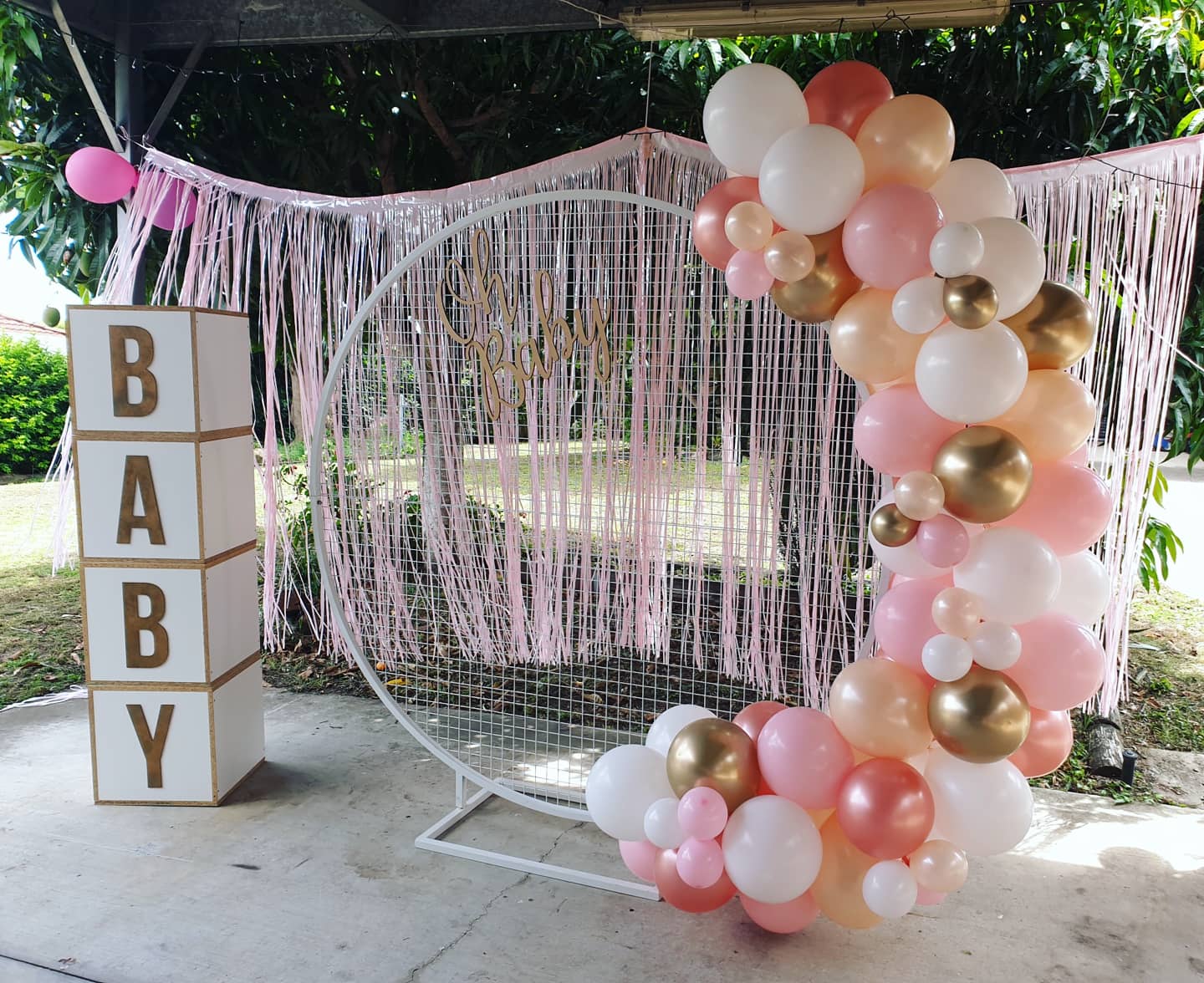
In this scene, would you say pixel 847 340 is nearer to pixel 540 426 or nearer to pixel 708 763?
pixel 708 763

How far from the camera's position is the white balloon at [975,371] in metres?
1.52

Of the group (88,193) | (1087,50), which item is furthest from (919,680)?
(88,193)

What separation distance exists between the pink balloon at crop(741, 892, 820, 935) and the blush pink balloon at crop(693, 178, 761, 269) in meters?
1.34

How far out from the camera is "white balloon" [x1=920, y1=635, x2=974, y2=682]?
1.58 m

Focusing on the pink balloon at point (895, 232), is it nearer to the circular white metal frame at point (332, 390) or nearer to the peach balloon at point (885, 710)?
the circular white metal frame at point (332, 390)

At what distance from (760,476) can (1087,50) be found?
2003 millimetres

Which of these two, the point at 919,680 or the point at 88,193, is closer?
the point at 919,680

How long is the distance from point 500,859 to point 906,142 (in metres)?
1.94

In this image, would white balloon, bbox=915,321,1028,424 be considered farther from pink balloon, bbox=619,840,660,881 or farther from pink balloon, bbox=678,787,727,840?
pink balloon, bbox=619,840,660,881

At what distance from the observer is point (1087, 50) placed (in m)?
3.17

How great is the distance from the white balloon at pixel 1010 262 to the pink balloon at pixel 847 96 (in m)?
0.35

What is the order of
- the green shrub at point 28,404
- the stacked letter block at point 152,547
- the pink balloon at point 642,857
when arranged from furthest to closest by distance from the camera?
the green shrub at point 28,404 → the stacked letter block at point 152,547 → the pink balloon at point 642,857

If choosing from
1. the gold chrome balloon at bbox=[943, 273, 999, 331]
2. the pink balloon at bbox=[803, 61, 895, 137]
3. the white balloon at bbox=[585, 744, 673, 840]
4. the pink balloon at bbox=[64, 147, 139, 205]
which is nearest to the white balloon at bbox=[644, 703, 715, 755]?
the white balloon at bbox=[585, 744, 673, 840]

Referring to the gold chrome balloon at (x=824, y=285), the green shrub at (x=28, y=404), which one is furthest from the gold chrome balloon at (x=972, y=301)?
the green shrub at (x=28, y=404)
